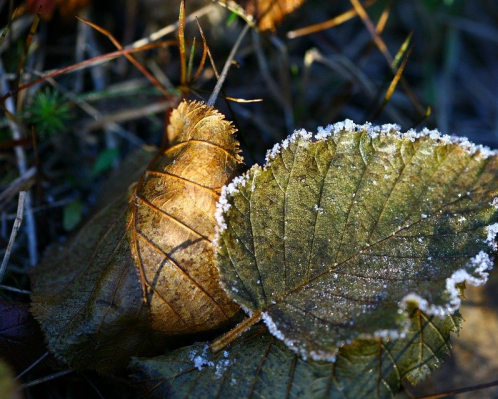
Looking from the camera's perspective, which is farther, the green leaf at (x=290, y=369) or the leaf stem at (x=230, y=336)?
the leaf stem at (x=230, y=336)

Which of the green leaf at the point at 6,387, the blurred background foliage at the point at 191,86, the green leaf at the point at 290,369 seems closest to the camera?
the green leaf at the point at 6,387

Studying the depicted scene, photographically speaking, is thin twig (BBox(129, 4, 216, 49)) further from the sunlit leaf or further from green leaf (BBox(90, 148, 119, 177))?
the sunlit leaf

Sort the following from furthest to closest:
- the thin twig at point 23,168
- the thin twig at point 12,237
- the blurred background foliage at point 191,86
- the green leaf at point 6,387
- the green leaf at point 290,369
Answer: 1. the blurred background foliage at point 191,86
2. the thin twig at point 23,168
3. the thin twig at point 12,237
4. the green leaf at point 290,369
5. the green leaf at point 6,387

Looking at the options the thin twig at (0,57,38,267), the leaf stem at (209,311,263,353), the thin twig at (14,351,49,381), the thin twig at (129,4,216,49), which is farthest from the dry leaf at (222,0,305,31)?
the thin twig at (14,351,49,381)

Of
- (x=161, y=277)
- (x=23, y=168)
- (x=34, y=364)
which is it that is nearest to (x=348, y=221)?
(x=161, y=277)

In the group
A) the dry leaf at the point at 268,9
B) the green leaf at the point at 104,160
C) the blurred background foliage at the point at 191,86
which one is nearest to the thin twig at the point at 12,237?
the blurred background foliage at the point at 191,86

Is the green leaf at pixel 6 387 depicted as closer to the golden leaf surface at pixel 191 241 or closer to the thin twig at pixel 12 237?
the golden leaf surface at pixel 191 241
